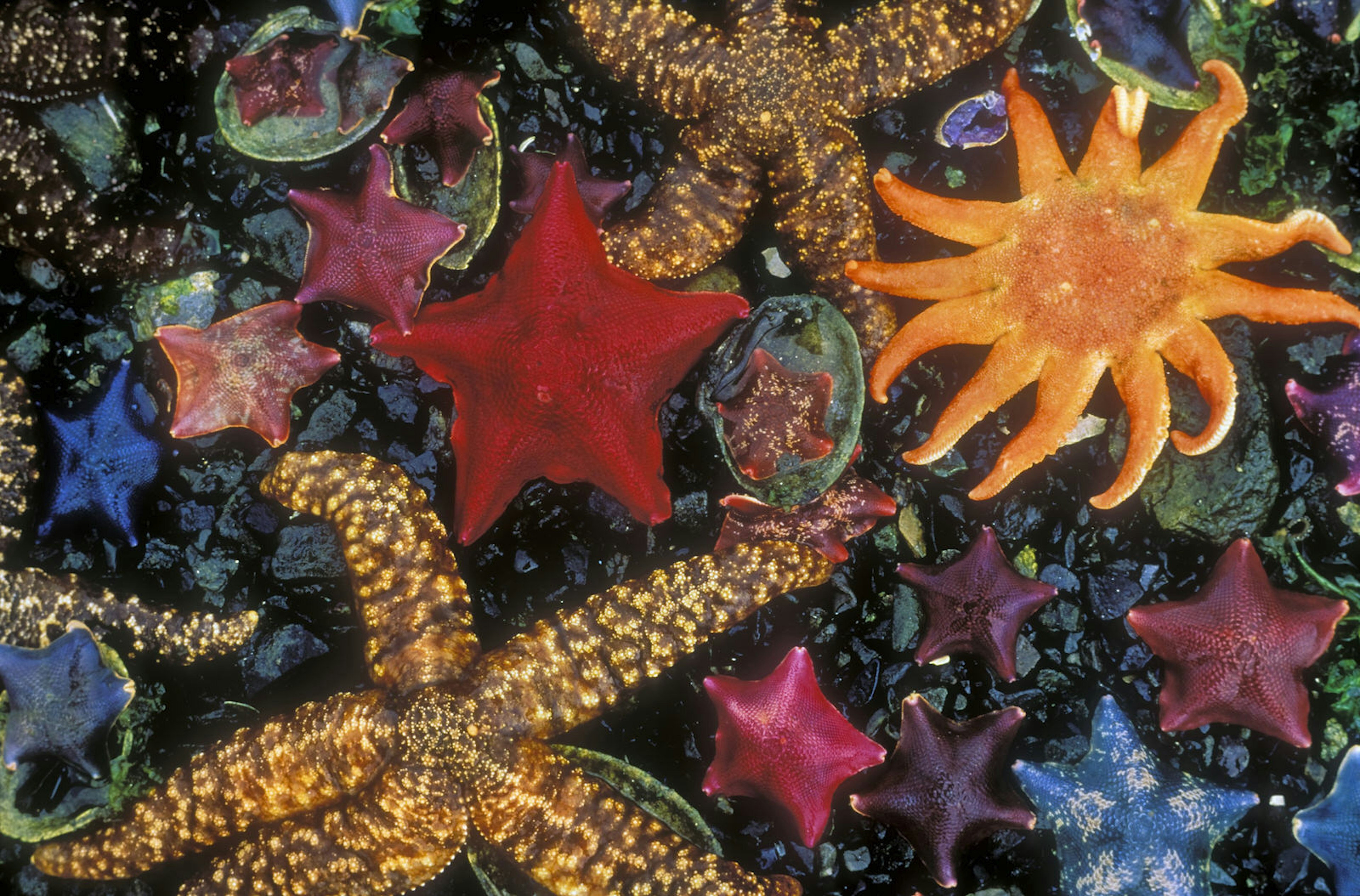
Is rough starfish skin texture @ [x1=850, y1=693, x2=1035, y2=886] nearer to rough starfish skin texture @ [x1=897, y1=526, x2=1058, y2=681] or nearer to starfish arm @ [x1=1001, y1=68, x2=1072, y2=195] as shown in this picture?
rough starfish skin texture @ [x1=897, y1=526, x2=1058, y2=681]

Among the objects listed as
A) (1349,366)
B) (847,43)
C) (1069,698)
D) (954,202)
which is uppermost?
→ (847,43)

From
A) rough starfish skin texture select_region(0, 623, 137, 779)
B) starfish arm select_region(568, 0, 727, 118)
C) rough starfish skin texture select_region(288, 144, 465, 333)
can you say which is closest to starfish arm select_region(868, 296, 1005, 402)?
starfish arm select_region(568, 0, 727, 118)

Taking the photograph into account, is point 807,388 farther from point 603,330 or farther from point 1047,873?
point 1047,873

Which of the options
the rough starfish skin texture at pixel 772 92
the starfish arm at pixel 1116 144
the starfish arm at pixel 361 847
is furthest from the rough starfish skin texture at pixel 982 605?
the starfish arm at pixel 361 847

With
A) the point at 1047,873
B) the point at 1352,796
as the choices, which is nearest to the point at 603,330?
the point at 1047,873

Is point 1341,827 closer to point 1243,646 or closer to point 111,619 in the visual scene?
point 1243,646

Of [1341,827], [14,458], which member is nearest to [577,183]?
[14,458]

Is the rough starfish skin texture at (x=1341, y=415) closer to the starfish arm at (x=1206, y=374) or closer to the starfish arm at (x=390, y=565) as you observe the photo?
the starfish arm at (x=1206, y=374)
